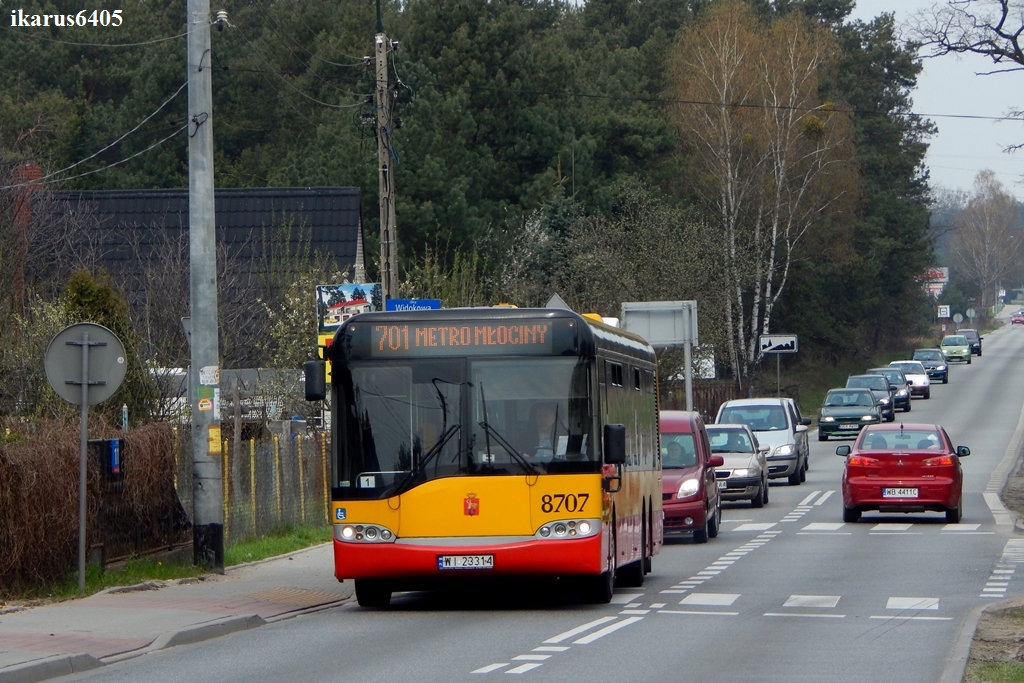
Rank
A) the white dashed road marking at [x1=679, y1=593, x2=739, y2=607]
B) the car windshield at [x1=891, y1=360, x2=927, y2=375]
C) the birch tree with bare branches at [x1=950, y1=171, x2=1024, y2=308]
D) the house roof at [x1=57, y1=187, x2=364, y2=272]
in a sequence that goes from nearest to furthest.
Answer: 1. the white dashed road marking at [x1=679, y1=593, x2=739, y2=607]
2. the house roof at [x1=57, y1=187, x2=364, y2=272]
3. the car windshield at [x1=891, y1=360, x2=927, y2=375]
4. the birch tree with bare branches at [x1=950, y1=171, x2=1024, y2=308]

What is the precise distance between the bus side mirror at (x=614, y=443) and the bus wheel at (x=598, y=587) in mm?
1118

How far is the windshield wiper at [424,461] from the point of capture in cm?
1423

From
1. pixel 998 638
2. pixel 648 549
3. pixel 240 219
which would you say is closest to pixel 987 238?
pixel 240 219

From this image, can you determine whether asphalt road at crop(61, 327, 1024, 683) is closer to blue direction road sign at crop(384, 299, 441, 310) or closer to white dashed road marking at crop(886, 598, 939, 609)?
white dashed road marking at crop(886, 598, 939, 609)

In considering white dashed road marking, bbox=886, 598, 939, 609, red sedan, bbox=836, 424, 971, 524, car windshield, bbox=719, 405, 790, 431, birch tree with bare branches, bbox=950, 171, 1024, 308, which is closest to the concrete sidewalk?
white dashed road marking, bbox=886, 598, 939, 609

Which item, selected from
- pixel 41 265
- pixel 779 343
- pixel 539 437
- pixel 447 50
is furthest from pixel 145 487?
pixel 447 50

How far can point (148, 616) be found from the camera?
13.7 metres

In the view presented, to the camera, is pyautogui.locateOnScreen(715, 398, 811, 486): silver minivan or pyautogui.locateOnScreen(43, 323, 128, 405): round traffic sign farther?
pyautogui.locateOnScreen(715, 398, 811, 486): silver minivan

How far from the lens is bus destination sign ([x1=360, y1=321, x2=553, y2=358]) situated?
14352 millimetres

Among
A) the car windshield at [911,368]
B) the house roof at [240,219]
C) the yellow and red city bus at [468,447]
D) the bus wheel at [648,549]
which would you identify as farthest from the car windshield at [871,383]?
the yellow and red city bus at [468,447]

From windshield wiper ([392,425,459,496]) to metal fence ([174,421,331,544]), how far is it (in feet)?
14.4

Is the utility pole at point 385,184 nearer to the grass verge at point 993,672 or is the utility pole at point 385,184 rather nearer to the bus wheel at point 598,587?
the bus wheel at point 598,587

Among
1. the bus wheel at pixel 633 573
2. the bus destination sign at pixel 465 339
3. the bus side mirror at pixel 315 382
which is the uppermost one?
the bus destination sign at pixel 465 339

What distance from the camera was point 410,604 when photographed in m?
15.7
